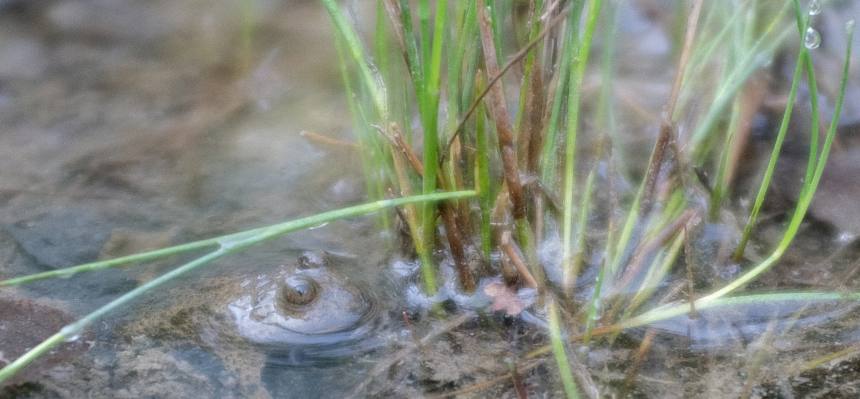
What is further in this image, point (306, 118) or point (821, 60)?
point (306, 118)

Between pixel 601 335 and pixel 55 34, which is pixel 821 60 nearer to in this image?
pixel 601 335

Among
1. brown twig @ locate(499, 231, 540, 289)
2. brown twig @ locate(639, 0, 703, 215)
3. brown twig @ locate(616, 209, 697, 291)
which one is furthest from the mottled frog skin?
brown twig @ locate(639, 0, 703, 215)

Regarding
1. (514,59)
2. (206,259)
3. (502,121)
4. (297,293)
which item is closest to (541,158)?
(502,121)

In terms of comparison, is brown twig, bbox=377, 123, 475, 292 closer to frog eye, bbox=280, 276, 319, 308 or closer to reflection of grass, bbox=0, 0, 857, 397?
reflection of grass, bbox=0, 0, 857, 397

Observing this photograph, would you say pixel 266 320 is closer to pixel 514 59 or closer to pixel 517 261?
pixel 517 261

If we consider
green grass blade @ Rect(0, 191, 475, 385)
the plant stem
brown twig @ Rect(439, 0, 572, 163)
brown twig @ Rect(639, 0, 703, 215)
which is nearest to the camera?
green grass blade @ Rect(0, 191, 475, 385)

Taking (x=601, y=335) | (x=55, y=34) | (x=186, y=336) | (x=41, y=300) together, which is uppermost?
(x=55, y=34)

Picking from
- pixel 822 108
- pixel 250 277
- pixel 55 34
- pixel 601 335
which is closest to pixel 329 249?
pixel 250 277
